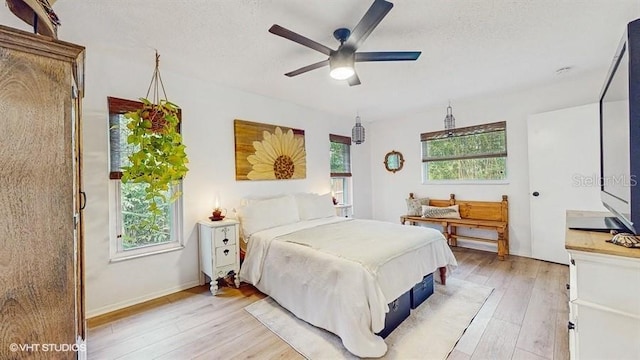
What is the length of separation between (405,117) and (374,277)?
12.9ft

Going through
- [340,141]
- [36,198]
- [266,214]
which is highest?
[340,141]

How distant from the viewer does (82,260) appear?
1.29m

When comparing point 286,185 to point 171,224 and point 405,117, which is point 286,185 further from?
point 405,117

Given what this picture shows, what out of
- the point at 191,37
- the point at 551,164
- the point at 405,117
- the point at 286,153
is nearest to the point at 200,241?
the point at 286,153

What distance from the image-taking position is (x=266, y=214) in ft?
10.5

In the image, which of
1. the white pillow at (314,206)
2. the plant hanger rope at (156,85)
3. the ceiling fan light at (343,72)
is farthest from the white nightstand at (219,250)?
the ceiling fan light at (343,72)

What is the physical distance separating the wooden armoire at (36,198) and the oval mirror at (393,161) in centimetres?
485

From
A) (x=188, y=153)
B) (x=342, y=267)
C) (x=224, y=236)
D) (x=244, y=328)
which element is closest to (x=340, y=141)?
(x=188, y=153)

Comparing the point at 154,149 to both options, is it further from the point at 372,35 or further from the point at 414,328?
the point at 414,328

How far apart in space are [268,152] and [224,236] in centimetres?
139

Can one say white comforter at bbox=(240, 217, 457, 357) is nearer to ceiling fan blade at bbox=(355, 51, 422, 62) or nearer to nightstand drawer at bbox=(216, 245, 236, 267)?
nightstand drawer at bbox=(216, 245, 236, 267)

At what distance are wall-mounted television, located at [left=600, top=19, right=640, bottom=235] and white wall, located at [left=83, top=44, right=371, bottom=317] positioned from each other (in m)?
3.21

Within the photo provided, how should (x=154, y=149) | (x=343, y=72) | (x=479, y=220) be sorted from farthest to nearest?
(x=479, y=220) → (x=154, y=149) → (x=343, y=72)

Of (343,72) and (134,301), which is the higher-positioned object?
(343,72)
